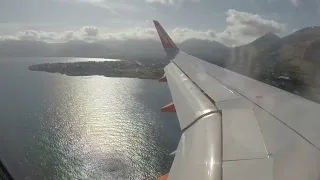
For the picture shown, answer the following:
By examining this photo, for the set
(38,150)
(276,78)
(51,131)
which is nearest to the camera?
(276,78)

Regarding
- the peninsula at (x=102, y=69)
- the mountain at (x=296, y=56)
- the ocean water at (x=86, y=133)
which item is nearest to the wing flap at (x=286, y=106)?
the mountain at (x=296, y=56)

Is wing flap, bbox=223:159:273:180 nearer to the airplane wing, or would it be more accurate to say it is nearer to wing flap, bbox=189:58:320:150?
the airplane wing

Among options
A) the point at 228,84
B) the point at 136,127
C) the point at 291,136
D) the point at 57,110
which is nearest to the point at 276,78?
the point at 228,84

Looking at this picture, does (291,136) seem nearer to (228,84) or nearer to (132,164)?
(228,84)

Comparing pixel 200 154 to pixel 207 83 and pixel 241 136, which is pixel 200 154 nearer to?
pixel 241 136

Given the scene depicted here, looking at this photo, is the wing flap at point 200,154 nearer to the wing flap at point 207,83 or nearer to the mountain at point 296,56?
the wing flap at point 207,83

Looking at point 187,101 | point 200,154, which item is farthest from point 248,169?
point 187,101
